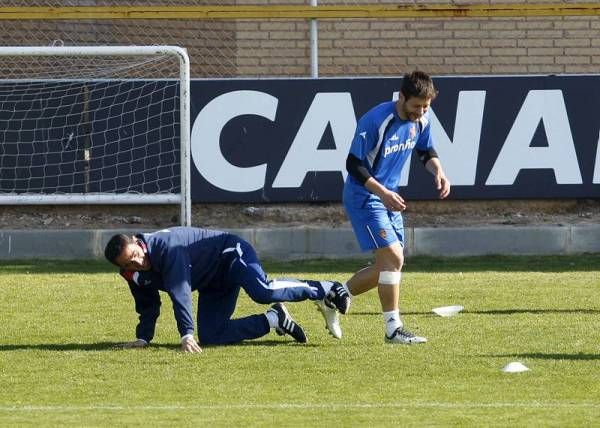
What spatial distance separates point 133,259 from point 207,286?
862 millimetres

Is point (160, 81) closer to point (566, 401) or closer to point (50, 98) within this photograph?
point (50, 98)

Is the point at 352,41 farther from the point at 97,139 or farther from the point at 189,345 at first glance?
the point at 189,345

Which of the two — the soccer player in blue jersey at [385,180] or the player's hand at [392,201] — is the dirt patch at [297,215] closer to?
the soccer player in blue jersey at [385,180]

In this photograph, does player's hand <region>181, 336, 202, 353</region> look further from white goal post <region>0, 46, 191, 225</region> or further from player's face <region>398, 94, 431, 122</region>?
white goal post <region>0, 46, 191, 225</region>

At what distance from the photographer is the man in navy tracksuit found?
9289mm

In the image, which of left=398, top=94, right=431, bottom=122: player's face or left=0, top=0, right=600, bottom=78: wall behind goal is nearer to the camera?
left=398, top=94, right=431, bottom=122: player's face

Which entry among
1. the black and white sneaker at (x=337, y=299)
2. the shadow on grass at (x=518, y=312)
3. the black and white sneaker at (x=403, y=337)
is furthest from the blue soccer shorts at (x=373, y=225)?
the shadow on grass at (x=518, y=312)

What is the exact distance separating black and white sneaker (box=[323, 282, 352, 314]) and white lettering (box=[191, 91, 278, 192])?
22.3ft

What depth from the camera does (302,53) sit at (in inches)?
726

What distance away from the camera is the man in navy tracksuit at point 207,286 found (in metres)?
9.29

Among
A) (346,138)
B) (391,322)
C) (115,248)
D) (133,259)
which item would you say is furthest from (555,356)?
(346,138)

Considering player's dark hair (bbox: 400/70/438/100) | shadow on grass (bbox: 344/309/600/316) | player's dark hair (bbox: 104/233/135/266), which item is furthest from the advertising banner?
player's dark hair (bbox: 104/233/135/266)

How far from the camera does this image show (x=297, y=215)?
1684 centimetres

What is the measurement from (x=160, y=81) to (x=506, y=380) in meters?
9.03
